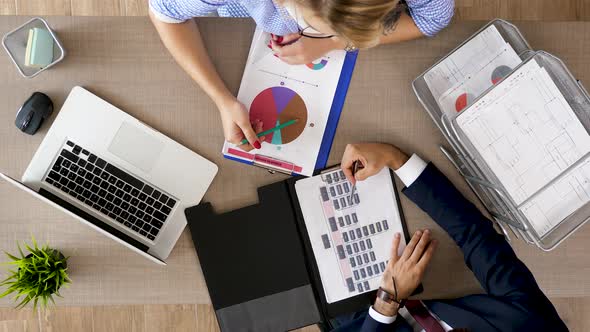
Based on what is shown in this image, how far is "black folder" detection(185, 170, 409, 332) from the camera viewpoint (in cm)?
104

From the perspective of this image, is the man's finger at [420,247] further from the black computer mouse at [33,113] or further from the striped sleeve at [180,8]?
the black computer mouse at [33,113]

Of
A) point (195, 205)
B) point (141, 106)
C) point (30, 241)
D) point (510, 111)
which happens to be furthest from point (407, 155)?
point (30, 241)

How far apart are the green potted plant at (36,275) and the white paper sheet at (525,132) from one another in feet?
2.69

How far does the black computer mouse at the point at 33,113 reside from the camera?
985mm

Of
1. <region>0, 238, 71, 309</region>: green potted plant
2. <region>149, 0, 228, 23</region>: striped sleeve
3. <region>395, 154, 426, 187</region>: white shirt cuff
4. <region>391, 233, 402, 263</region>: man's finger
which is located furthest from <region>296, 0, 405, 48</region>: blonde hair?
<region>0, 238, 71, 309</region>: green potted plant

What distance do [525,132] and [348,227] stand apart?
0.39 metres

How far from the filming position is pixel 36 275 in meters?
0.98

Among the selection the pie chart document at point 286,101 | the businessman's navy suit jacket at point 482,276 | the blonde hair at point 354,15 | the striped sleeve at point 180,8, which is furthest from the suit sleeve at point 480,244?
the striped sleeve at point 180,8

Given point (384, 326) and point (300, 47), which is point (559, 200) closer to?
point (384, 326)

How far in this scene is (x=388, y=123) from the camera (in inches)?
41.4

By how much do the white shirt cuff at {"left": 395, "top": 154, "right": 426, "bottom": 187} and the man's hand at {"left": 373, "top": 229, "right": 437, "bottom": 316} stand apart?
0.38ft

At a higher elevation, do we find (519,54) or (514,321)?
(519,54)

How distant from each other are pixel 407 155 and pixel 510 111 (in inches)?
8.4

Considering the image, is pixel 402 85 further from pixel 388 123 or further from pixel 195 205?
pixel 195 205
